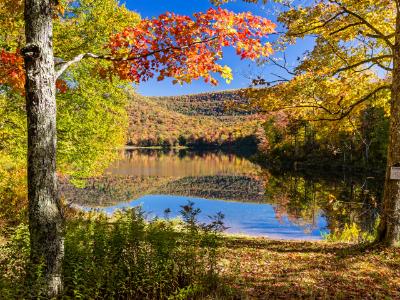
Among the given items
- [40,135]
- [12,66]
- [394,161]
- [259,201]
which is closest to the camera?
[40,135]

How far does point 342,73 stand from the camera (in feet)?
36.2

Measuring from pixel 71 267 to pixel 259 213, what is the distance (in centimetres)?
2348

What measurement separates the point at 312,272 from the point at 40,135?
19.7ft

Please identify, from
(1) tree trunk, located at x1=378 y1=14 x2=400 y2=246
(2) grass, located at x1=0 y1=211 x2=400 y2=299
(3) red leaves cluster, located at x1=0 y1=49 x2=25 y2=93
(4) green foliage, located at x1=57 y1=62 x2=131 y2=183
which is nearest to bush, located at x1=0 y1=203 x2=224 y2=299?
(2) grass, located at x1=0 y1=211 x2=400 y2=299

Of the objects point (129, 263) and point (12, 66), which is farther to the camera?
point (12, 66)

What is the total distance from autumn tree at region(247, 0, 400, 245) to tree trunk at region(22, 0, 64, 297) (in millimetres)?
6441

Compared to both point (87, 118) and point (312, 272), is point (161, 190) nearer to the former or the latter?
point (87, 118)

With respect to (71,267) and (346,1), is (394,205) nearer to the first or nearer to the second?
(346,1)

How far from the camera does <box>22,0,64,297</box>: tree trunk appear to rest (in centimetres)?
515

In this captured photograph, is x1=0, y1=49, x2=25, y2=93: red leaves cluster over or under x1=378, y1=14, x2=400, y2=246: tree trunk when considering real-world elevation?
over

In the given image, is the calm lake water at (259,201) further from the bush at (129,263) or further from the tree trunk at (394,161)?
the bush at (129,263)

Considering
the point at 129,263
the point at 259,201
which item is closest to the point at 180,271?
the point at 129,263

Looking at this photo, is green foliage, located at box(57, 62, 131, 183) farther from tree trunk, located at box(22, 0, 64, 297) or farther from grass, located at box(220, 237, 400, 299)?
tree trunk, located at box(22, 0, 64, 297)

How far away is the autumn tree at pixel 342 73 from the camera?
9.05m
